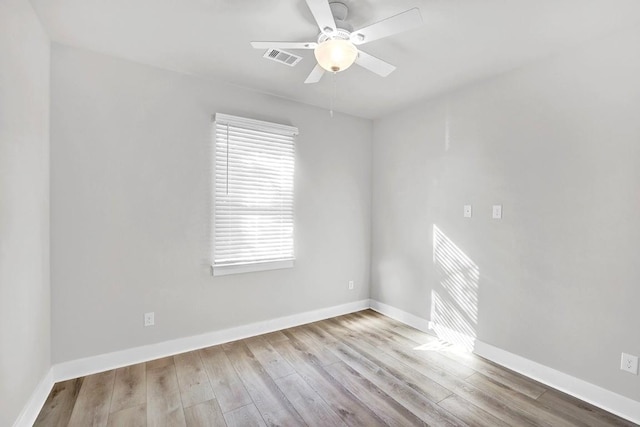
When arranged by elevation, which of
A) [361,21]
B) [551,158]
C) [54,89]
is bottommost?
[551,158]

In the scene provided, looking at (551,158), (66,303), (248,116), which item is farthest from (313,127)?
(66,303)

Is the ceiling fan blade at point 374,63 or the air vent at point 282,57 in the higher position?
the air vent at point 282,57

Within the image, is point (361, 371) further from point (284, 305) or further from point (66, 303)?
point (66, 303)

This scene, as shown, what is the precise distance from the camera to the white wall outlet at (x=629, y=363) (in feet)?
6.33

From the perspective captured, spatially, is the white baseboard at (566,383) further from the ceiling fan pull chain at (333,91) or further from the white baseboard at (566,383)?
the ceiling fan pull chain at (333,91)

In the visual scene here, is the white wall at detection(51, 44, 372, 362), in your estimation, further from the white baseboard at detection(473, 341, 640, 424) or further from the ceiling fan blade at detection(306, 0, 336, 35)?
the white baseboard at detection(473, 341, 640, 424)

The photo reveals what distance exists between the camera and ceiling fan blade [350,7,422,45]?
152 centimetres

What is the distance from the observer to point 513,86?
8.40 ft

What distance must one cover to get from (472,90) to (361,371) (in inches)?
108

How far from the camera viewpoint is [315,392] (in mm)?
2191

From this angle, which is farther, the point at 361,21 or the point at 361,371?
the point at 361,371

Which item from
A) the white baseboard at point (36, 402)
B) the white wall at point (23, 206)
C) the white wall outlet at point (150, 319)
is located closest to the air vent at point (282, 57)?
the white wall at point (23, 206)

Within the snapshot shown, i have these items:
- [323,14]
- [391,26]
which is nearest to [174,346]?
[323,14]

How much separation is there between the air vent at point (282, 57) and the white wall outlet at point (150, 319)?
2393 millimetres
